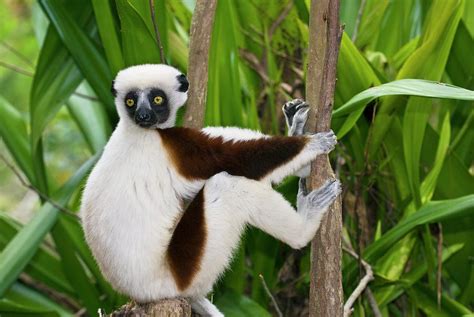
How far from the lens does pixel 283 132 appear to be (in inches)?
162

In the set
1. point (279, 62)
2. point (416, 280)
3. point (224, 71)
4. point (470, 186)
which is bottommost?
point (416, 280)

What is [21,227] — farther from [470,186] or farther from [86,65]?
[470,186]

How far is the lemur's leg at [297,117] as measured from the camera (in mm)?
2592

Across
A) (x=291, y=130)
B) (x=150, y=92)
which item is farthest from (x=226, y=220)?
(x=150, y=92)

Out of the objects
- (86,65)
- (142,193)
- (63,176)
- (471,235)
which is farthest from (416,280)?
(63,176)

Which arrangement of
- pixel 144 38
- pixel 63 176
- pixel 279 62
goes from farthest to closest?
pixel 63 176 < pixel 279 62 < pixel 144 38

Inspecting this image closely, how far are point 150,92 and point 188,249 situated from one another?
55 cm

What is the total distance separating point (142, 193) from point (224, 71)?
3.74ft

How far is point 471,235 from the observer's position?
11.9 feet

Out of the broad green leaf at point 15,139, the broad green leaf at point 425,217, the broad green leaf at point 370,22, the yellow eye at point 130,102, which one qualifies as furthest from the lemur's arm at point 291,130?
the broad green leaf at point 15,139

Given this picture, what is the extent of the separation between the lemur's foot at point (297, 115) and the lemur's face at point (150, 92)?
1.24ft

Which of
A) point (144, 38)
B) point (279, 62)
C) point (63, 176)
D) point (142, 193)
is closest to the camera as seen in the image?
point (142, 193)

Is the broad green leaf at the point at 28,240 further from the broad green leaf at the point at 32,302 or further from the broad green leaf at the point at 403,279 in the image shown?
the broad green leaf at the point at 403,279

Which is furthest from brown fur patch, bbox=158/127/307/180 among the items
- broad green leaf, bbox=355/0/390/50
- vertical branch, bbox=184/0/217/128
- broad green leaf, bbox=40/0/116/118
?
broad green leaf, bbox=355/0/390/50
